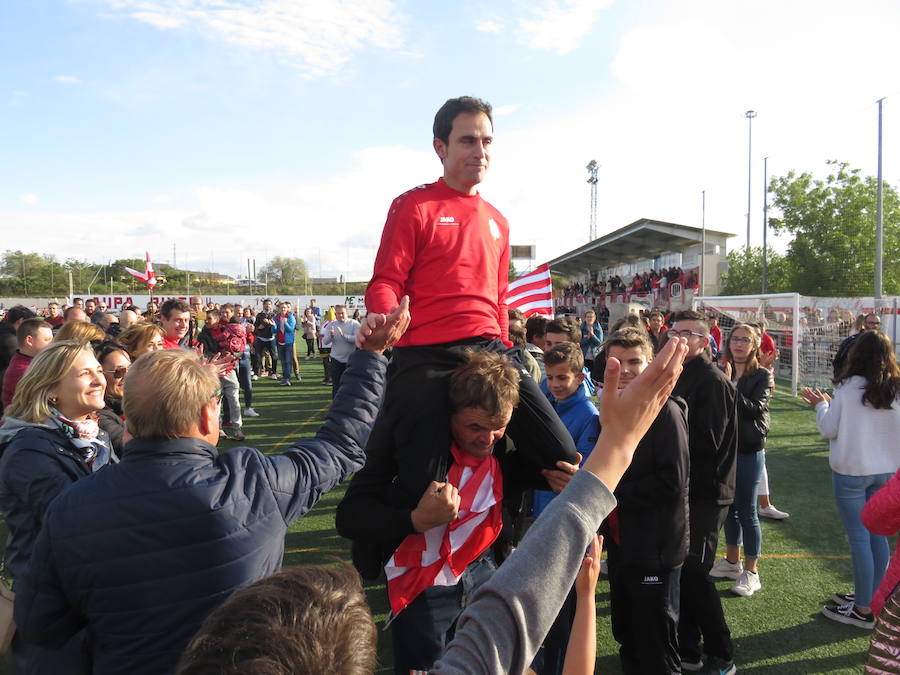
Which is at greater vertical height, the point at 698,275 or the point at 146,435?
the point at 698,275

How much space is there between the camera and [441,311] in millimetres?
2502

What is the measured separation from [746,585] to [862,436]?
1.40m

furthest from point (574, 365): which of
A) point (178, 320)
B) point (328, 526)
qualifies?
point (178, 320)

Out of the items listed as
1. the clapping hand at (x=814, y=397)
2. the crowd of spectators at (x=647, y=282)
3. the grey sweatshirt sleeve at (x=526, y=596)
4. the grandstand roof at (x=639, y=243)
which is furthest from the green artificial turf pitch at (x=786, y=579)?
the crowd of spectators at (x=647, y=282)

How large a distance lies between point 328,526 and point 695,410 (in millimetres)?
3737

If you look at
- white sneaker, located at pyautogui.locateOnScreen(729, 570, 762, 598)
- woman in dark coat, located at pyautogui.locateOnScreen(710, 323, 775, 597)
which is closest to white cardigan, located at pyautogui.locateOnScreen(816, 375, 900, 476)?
woman in dark coat, located at pyautogui.locateOnScreen(710, 323, 775, 597)

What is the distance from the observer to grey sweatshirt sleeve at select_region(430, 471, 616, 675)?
39.6 inches

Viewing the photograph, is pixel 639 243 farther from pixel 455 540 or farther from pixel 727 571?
pixel 455 540

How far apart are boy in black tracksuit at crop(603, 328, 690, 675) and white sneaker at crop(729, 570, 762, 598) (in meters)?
1.85

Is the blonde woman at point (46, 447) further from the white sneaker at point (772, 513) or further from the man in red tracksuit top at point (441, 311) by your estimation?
the white sneaker at point (772, 513)

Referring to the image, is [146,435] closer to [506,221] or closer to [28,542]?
[28,542]

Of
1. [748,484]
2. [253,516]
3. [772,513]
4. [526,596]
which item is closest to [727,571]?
[748,484]

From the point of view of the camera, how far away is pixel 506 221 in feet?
9.39

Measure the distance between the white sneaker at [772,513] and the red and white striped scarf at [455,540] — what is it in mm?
4769
